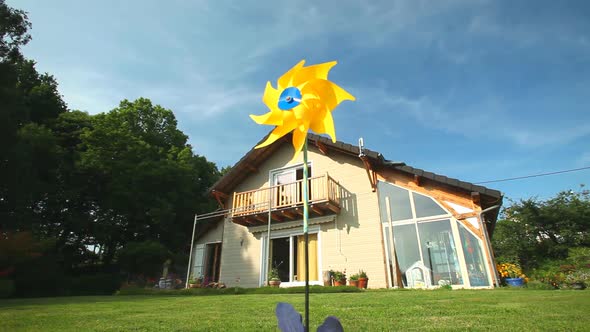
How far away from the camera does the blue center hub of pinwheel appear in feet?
4.48

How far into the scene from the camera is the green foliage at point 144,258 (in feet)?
44.4

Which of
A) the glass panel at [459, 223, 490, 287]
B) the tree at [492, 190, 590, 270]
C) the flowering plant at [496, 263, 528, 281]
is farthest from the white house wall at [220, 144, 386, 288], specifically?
the tree at [492, 190, 590, 270]

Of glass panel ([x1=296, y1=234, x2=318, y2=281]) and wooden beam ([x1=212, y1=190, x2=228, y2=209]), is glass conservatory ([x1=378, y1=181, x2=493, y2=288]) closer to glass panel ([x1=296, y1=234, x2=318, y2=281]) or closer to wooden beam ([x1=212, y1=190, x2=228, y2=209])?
glass panel ([x1=296, y1=234, x2=318, y2=281])

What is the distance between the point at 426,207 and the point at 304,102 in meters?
7.58

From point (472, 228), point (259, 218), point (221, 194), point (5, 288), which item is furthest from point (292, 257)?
point (5, 288)

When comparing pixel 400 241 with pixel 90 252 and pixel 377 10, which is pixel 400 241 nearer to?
pixel 377 10

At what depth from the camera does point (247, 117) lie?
5.57ft

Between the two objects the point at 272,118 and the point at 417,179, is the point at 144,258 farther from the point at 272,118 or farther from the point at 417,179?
the point at 272,118

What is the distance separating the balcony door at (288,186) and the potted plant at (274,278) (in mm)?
2115

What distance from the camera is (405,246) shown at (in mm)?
8000

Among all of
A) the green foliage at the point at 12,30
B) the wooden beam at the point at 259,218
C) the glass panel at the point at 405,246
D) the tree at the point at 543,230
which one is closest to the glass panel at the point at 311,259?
the wooden beam at the point at 259,218

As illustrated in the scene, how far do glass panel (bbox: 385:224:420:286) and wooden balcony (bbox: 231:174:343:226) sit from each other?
1958mm

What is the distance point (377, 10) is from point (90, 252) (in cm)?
1793

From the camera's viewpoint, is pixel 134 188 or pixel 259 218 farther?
pixel 134 188
